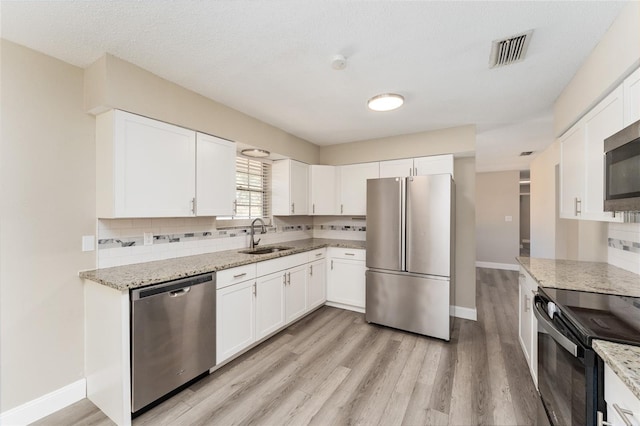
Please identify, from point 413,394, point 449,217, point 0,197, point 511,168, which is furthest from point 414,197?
point 511,168

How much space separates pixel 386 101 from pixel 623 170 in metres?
1.65

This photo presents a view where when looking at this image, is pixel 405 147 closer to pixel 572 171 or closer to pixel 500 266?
pixel 572 171

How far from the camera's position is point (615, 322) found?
3.89 ft

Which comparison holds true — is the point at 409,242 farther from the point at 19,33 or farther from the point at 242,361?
the point at 19,33

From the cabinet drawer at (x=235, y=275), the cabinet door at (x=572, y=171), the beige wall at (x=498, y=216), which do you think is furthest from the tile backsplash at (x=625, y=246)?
the beige wall at (x=498, y=216)

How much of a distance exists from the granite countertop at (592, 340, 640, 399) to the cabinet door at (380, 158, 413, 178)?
273 centimetres

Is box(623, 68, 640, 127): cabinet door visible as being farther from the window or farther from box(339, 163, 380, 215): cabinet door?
the window

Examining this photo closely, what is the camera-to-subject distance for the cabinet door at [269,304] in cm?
267

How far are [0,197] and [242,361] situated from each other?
212 centimetres

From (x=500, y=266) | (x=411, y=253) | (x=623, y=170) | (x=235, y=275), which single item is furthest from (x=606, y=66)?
(x=500, y=266)

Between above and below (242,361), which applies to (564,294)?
above

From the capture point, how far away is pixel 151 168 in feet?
7.01

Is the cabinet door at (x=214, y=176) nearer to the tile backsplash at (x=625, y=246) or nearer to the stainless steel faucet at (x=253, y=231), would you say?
the stainless steel faucet at (x=253, y=231)

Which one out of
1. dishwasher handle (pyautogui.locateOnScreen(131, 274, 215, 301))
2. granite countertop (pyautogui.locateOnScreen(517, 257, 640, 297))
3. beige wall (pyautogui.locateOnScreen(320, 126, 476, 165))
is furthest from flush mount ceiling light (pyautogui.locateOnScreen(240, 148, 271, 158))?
granite countertop (pyautogui.locateOnScreen(517, 257, 640, 297))
